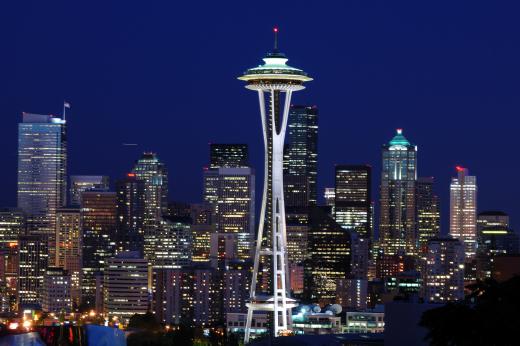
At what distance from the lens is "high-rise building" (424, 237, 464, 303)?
14101 centimetres

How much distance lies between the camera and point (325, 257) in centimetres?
15875

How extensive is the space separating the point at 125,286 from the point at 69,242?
25.8 metres

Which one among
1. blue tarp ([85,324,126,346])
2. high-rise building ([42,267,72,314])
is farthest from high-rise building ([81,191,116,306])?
blue tarp ([85,324,126,346])

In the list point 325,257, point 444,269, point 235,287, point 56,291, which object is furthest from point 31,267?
point 444,269

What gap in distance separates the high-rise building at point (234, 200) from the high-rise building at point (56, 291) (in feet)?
71.5

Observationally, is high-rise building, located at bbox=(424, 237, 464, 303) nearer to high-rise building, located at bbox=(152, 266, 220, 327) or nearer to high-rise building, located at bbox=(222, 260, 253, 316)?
high-rise building, located at bbox=(222, 260, 253, 316)

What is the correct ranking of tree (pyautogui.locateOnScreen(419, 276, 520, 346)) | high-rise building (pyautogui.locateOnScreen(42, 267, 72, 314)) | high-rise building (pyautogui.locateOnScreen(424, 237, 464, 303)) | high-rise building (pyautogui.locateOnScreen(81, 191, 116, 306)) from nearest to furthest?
tree (pyautogui.locateOnScreen(419, 276, 520, 346)), high-rise building (pyautogui.locateOnScreen(424, 237, 464, 303)), high-rise building (pyautogui.locateOnScreen(42, 267, 72, 314)), high-rise building (pyautogui.locateOnScreen(81, 191, 116, 306))

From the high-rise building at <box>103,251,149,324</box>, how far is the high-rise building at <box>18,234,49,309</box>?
27.9 feet

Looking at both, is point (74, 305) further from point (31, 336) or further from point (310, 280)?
point (31, 336)

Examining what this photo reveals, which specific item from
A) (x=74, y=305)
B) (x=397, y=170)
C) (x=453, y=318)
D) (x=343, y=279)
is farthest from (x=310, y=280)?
(x=453, y=318)

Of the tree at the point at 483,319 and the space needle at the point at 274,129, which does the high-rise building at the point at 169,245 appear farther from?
the tree at the point at 483,319

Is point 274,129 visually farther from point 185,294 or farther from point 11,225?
point 11,225

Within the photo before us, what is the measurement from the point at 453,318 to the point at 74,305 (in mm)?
120023

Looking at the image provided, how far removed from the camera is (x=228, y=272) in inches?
5517
